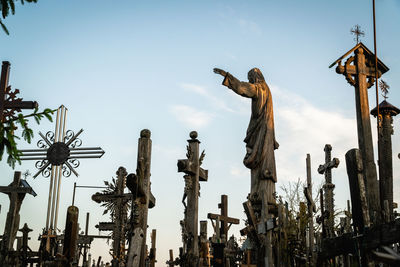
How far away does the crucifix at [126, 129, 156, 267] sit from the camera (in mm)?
9500

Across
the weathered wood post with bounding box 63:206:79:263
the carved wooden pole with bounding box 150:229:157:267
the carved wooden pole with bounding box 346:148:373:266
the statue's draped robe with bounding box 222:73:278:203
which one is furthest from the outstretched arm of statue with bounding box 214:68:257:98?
the carved wooden pole with bounding box 346:148:373:266

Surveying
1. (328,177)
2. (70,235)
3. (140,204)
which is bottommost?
(70,235)

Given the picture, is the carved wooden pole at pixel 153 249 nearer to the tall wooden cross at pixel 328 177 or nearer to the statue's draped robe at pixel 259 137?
the statue's draped robe at pixel 259 137

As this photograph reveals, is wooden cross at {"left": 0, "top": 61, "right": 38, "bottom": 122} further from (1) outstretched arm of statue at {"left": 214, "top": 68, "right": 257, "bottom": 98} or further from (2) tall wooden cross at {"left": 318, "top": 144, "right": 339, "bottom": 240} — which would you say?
(2) tall wooden cross at {"left": 318, "top": 144, "right": 339, "bottom": 240}

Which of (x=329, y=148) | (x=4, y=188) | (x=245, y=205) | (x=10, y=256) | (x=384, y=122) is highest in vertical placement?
(x=384, y=122)

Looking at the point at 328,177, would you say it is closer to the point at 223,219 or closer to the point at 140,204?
the point at 223,219

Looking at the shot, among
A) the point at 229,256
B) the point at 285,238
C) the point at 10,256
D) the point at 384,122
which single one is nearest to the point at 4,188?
the point at 10,256

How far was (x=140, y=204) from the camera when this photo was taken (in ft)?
32.2

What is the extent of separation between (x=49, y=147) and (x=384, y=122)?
13263mm

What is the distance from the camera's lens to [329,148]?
16.6 meters

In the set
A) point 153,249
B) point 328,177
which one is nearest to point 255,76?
point 328,177

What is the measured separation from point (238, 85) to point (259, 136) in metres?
1.59

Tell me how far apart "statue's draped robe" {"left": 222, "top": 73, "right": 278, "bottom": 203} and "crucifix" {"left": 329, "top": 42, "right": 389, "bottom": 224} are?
257cm

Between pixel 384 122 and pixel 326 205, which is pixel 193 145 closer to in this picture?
Result: pixel 326 205
